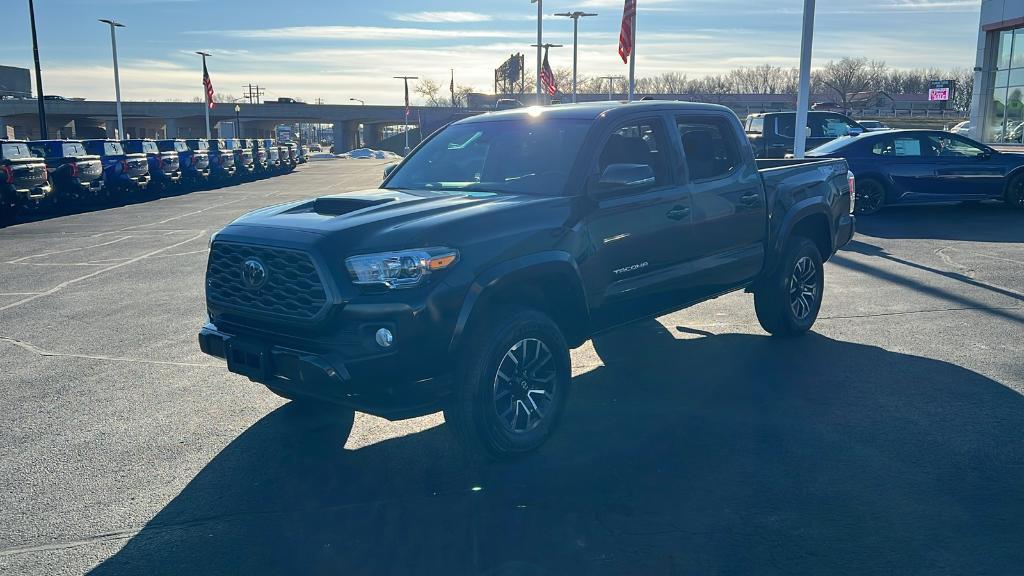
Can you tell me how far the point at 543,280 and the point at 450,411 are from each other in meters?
0.96

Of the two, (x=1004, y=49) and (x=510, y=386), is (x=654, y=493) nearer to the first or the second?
(x=510, y=386)

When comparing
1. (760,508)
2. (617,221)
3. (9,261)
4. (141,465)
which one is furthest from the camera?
(9,261)

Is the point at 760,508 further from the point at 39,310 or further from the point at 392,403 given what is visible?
the point at 39,310

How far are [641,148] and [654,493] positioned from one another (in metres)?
2.47

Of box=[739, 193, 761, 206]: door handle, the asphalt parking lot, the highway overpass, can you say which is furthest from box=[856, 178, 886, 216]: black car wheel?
the highway overpass

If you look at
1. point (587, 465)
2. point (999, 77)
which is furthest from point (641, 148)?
point (999, 77)

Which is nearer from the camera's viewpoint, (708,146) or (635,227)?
(635,227)

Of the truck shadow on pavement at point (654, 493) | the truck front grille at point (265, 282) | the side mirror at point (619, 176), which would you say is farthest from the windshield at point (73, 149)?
the side mirror at point (619, 176)

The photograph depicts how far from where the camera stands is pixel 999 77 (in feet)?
124

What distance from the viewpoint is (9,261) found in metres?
12.5

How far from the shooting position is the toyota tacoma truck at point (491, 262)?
4.17m

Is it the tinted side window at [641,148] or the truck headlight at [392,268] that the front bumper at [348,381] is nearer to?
the truck headlight at [392,268]

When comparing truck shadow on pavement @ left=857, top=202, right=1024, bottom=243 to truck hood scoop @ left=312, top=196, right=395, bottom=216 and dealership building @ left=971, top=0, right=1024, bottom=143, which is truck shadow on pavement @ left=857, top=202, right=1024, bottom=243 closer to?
truck hood scoop @ left=312, top=196, right=395, bottom=216

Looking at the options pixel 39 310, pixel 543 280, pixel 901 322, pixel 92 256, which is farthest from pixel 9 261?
pixel 901 322
